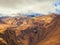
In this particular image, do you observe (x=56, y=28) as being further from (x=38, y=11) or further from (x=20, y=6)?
(x=20, y=6)

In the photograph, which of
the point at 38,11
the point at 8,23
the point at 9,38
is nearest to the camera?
the point at 9,38

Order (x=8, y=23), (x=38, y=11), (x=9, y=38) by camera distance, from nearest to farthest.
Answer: (x=9, y=38) → (x=8, y=23) → (x=38, y=11)

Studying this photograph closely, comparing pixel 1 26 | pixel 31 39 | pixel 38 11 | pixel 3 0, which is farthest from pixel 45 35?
pixel 3 0

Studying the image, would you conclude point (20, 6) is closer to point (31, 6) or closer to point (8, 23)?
point (31, 6)

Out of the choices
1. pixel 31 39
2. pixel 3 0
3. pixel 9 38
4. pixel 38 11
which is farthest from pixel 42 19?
pixel 3 0

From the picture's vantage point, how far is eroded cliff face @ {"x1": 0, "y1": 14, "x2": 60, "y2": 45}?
1.96 metres

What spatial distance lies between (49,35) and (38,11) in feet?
1.32

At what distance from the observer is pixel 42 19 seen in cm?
213

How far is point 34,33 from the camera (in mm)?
2012

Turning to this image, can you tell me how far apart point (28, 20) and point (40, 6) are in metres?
0.31

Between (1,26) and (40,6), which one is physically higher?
(40,6)

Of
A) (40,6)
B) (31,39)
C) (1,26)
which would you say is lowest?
(31,39)

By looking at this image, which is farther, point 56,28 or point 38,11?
point 38,11

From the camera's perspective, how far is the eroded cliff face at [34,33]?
6.42ft
